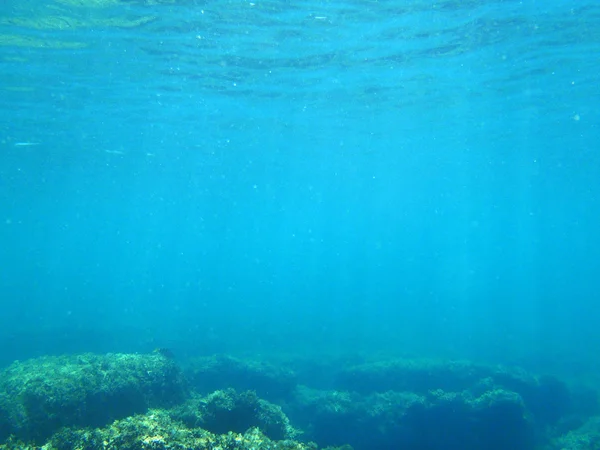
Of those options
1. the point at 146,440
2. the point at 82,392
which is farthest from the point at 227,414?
the point at 82,392

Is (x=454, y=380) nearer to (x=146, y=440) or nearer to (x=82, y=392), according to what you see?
(x=82, y=392)

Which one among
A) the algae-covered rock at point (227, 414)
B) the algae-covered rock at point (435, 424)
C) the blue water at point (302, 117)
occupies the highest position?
the blue water at point (302, 117)

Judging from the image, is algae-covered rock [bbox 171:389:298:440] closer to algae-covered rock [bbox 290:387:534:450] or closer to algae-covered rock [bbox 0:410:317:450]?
algae-covered rock [bbox 0:410:317:450]

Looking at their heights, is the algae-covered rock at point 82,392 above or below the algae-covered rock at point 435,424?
above

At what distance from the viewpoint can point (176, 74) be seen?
59.9 feet

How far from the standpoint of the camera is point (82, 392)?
330 inches

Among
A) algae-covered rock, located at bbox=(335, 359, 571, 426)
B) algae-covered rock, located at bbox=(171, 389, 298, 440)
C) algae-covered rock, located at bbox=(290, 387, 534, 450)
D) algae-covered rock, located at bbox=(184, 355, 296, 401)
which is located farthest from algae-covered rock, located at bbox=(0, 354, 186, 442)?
algae-covered rock, located at bbox=(335, 359, 571, 426)

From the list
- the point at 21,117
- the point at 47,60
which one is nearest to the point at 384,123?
the point at 47,60

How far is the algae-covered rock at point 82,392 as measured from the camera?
7750 mm

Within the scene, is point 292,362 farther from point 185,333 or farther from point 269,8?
point 269,8

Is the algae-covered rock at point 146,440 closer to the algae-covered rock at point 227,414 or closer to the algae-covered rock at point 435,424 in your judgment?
the algae-covered rock at point 227,414

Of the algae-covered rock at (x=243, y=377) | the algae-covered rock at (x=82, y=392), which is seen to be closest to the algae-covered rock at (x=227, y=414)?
the algae-covered rock at (x=82, y=392)

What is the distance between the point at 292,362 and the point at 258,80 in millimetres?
13526

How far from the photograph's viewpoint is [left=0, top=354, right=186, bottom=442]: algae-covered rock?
7750mm
